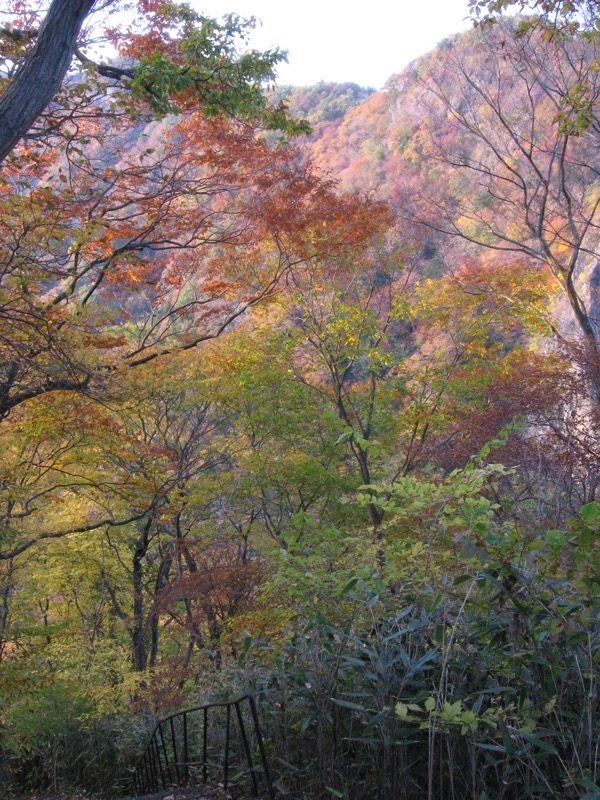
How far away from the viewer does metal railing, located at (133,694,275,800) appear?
2.87 meters

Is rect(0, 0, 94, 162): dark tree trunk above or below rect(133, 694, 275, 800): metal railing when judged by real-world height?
above

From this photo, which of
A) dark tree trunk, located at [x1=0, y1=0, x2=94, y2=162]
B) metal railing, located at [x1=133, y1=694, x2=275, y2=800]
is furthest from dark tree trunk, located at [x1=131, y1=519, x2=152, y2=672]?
dark tree trunk, located at [x1=0, y1=0, x2=94, y2=162]

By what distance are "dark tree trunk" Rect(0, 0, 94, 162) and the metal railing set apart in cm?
357

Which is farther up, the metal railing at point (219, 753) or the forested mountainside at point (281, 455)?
the forested mountainside at point (281, 455)

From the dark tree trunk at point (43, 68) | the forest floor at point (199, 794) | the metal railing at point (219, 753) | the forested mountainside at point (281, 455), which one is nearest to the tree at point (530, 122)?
the forested mountainside at point (281, 455)

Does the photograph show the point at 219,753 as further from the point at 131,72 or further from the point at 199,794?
the point at 131,72

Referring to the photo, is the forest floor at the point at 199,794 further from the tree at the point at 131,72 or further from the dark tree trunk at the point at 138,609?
the dark tree trunk at the point at 138,609

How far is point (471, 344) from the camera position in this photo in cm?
1223

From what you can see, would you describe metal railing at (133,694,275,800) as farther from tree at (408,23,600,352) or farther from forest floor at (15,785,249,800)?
tree at (408,23,600,352)

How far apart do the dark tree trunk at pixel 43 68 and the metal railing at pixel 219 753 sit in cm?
357

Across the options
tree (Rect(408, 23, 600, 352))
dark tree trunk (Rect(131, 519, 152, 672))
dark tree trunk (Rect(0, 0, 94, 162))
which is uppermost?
tree (Rect(408, 23, 600, 352))

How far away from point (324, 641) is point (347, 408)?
9700 millimetres

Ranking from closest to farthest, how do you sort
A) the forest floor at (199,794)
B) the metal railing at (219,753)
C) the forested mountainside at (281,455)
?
1. the forested mountainside at (281,455)
2. the metal railing at (219,753)
3. the forest floor at (199,794)

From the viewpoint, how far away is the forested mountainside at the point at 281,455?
2562 millimetres
